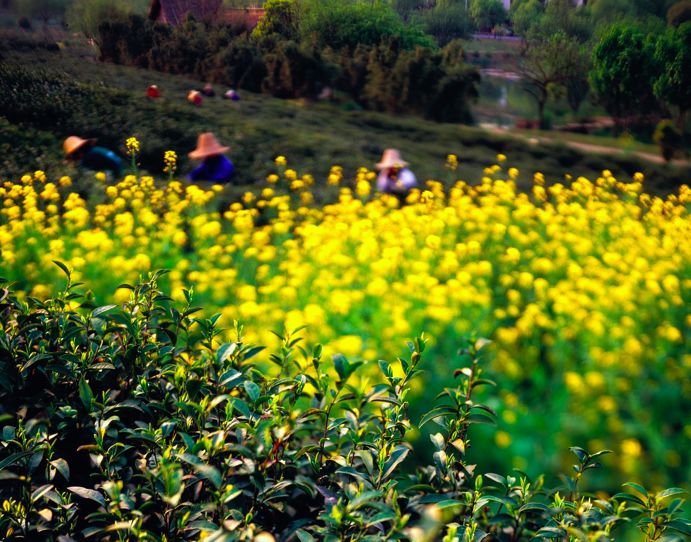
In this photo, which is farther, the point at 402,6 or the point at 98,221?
the point at 402,6

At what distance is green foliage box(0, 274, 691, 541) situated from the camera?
1.69m

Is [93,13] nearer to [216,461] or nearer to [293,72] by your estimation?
[293,72]

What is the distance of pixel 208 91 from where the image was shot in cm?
501

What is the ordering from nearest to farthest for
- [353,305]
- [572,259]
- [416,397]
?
[416,397]
[353,305]
[572,259]

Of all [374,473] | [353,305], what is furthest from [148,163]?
[374,473]

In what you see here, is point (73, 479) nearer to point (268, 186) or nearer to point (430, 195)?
point (268, 186)

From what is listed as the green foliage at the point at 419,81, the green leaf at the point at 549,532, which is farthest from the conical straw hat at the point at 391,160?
the green leaf at the point at 549,532

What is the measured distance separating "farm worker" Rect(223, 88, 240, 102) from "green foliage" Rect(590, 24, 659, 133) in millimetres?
2799

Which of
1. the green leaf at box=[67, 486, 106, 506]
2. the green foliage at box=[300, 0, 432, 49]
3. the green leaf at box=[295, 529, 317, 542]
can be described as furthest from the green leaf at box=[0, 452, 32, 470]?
the green foliage at box=[300, 0, 432, 49]

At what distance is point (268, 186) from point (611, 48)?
289cm

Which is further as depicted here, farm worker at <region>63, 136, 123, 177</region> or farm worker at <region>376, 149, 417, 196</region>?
farm worker at <region>376, 149, 417, 196</region>

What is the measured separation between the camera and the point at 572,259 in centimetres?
494

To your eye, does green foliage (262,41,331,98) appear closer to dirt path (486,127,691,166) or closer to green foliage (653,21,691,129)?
dirt path (486,127,691,166)

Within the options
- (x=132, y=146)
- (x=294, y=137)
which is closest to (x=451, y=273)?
(x=294, y=137)
